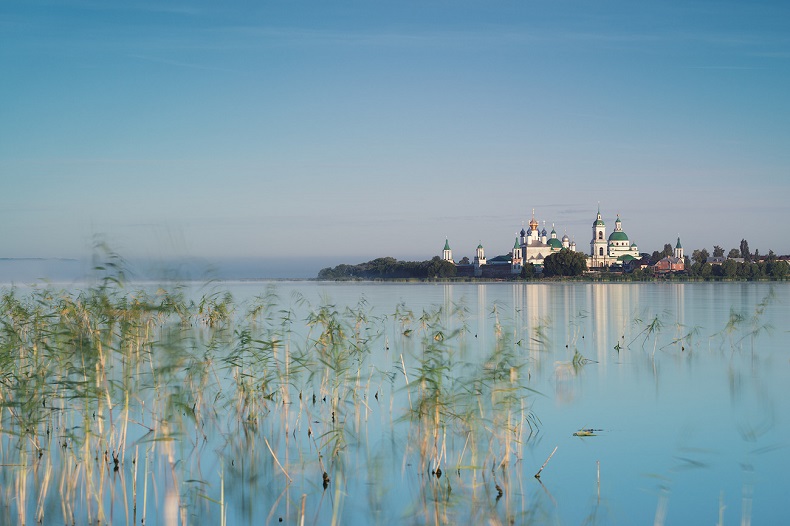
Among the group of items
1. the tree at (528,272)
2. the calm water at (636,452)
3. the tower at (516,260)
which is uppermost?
the tower at (516,260)

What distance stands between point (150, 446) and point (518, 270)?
13385cm

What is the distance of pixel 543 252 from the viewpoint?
141875mm

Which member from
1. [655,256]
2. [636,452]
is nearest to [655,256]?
[655,256]

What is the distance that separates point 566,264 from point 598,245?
43.0 meters

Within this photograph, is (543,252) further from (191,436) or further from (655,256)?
(191,436)

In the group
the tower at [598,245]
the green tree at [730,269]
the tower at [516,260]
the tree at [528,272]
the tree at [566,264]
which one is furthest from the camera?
the tower at [598,245]

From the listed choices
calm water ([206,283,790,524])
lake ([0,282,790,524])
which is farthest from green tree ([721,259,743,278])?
lake ([0,282,790,524])

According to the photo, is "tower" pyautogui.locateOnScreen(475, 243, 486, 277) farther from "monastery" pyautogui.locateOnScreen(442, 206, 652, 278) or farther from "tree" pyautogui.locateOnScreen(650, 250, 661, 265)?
"tree" pyautogui.locateOnScreen(650, 250, 661, 265)

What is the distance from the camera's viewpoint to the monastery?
465ft

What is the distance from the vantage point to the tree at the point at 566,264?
108 meters

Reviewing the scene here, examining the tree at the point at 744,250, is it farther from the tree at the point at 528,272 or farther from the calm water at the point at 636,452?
the calm water at the point at 636,452

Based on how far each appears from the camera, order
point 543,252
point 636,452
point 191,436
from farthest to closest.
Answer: point 543,252, point 191,436, point 636,452

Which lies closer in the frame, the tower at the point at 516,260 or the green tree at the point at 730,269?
the green tree at the point at 730,269

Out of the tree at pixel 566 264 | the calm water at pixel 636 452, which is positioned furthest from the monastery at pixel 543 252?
the calm water at pixel 636 452
